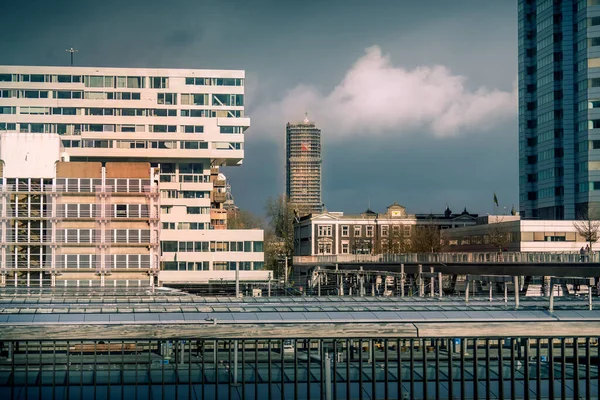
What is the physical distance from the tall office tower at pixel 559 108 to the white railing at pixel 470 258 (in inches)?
1318

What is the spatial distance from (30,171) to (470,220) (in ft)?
389

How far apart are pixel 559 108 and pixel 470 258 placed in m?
60.4

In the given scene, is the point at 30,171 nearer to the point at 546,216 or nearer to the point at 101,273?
the point at 101,273

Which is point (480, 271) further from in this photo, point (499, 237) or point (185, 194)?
point (185, 194)

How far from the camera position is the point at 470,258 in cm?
9762

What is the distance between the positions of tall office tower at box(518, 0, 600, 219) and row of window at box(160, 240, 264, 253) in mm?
53412

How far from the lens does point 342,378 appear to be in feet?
67.3

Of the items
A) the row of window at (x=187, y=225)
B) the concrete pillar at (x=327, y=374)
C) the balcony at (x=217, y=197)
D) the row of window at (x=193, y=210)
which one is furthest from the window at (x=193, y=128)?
the concrete pillar at (x=327, y=374)

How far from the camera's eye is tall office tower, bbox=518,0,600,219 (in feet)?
461

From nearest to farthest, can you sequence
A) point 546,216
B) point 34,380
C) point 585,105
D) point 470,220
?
point 34,380 → point 585,105 → point 546,216 → point 470,220

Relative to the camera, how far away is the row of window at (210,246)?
110 meters

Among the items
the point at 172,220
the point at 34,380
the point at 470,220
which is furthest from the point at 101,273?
the point at 470,220

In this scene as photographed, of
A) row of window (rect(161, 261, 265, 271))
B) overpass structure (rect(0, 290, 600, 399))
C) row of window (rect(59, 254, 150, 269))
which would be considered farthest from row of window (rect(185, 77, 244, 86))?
overpass structure (rect(0, 290, 600, 399))

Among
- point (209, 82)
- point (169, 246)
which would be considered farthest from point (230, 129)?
point (169, 246)
